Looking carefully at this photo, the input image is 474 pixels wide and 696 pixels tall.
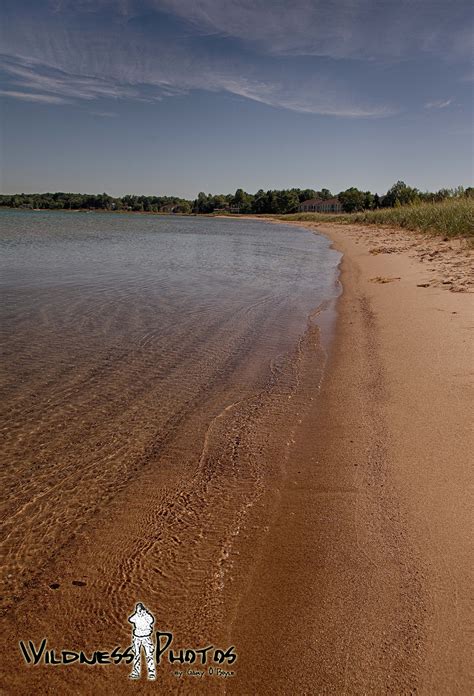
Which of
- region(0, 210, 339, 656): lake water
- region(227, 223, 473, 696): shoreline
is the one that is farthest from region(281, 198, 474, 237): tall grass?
region(227, 223, 473, 696): shoreline

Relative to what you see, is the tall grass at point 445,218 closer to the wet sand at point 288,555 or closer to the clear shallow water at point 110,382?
the clear shallow water at point 110,382

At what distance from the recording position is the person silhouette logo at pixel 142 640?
190 cm

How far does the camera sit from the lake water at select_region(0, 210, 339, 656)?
267 cm

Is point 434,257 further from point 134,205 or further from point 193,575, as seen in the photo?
point 134,205

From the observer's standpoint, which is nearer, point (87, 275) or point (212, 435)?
point (212, 435)

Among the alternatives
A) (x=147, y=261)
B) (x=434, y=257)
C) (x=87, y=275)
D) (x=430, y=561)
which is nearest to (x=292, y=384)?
(x=430, y=561)

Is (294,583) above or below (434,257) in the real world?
below

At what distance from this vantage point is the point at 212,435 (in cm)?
395

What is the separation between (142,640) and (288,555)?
911 mm

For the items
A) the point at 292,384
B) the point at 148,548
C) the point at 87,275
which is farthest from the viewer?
the point at 87,275

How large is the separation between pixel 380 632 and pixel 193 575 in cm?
97

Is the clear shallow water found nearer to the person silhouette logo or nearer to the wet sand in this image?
the wet sand

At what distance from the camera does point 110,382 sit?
500 centimetres

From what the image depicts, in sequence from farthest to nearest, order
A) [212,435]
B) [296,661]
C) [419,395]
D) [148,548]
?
[419,395] → [212,435] → [148,548] → [296,661]
